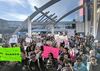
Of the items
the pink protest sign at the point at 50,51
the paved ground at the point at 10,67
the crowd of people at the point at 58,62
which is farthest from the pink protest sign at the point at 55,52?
the paved ground at the point at 10,67

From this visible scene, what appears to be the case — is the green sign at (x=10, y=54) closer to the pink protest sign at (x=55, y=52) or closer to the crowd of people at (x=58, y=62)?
the crowd of people at (x=58, y=62)

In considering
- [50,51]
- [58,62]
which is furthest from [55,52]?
[58,62]

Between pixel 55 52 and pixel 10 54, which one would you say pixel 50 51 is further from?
pixel 10 54

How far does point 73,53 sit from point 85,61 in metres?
1.96

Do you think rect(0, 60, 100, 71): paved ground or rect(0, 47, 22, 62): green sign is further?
rect(0, 60, 100, 71): paved ground

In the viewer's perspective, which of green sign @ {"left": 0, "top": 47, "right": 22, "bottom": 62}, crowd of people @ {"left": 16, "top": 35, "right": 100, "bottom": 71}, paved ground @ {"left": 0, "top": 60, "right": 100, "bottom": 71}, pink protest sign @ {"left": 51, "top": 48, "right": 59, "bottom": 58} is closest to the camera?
crowd of people @ {"left": 16, "top": 35, "right": 100, "bottom": 71}

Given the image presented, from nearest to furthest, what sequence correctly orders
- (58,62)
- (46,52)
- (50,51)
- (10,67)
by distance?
1. (58,62)
2. (10,67)
3. (50,51)
4. (46,52)

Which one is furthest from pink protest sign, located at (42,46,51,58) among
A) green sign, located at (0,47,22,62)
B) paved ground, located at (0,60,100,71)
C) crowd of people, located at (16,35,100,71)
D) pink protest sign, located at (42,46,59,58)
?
green sign, located at (0,47,22,62)

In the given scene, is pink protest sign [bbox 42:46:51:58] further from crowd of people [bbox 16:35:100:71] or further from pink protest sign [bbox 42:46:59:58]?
crowd of people [bbox 16:35:100:71]

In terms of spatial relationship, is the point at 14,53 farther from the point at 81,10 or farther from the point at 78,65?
the point at 81,10

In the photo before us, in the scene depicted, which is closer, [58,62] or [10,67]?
[58,62]

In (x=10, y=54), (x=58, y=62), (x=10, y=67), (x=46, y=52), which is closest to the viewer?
(x=10, y=54)

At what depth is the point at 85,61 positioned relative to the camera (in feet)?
52.6

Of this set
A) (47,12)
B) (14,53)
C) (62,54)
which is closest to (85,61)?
(62,54)
